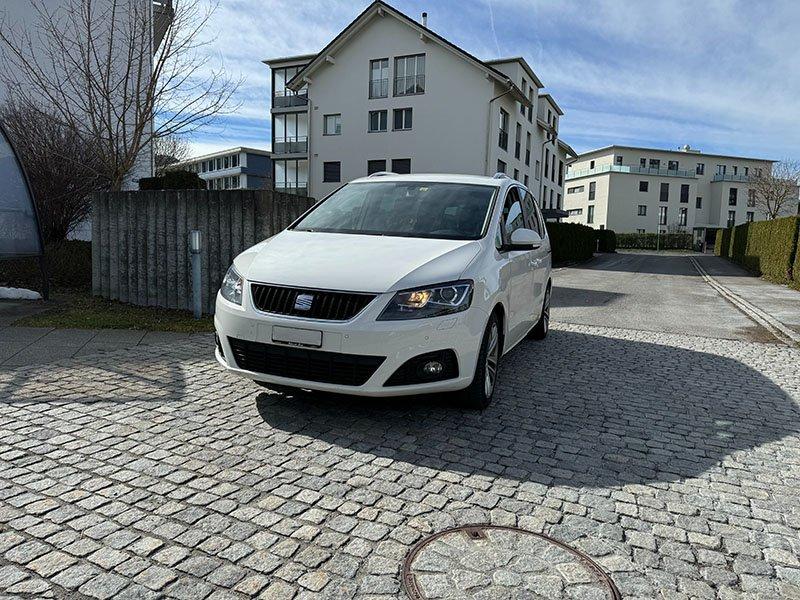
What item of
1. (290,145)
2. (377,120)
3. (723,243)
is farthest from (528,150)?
(723,243)

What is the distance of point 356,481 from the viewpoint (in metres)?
3.29

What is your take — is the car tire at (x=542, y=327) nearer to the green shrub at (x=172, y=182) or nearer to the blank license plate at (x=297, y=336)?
the blank license plate at (x=297, y=336)

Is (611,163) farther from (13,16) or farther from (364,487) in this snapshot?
(364,487)

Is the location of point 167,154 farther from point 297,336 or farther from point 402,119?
point 297,336

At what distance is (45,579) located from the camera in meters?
2.32

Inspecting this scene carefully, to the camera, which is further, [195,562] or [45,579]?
[195,562]

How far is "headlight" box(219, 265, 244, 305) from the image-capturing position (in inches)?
167

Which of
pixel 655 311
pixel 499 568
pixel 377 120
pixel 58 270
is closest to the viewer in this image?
pixel 499 568

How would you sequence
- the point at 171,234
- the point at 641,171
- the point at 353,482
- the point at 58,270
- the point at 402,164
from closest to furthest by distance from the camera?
the point at 353,482 → the point at 171,234 → the point at 58,270 → the point at 402,164 → the point at 641,171

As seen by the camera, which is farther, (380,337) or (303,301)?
(303,301)

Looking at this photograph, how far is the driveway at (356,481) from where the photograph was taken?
2.47 metres

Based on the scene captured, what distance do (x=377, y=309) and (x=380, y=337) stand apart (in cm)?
18

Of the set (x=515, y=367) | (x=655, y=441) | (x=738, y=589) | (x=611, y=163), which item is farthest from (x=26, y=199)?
(x=611, y=163)

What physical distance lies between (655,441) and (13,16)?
71.2ft
